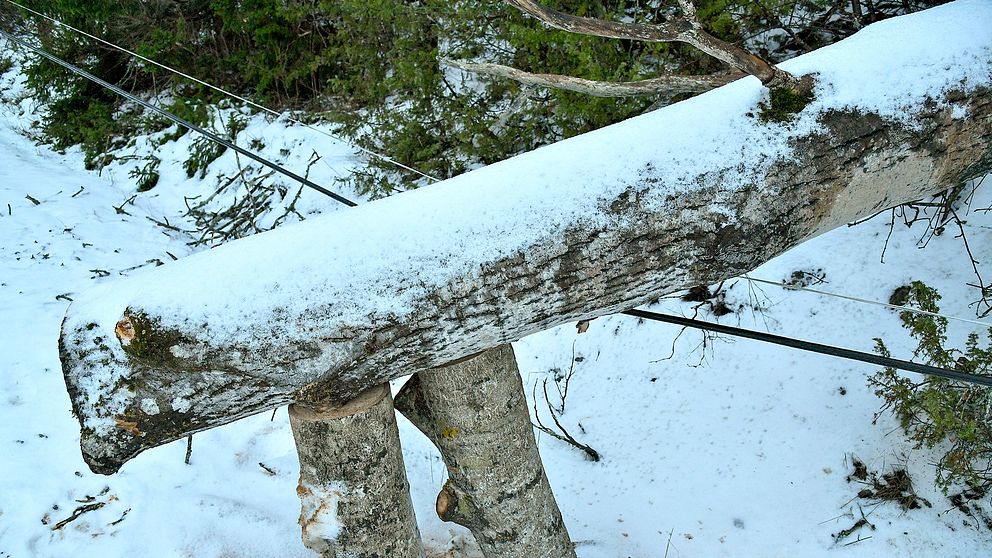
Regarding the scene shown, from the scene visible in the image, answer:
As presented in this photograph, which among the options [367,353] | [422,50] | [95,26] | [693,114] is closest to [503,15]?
[422,50]

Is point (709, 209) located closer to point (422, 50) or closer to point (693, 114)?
point (693, 114)

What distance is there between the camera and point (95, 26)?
624cm

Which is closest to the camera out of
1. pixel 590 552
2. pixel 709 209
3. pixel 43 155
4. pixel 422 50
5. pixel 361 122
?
pixel 709 209

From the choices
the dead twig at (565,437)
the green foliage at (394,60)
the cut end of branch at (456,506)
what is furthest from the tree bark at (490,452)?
the green foliage at (394,60)

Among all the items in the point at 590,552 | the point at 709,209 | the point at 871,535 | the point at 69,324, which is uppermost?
the point at 709,209

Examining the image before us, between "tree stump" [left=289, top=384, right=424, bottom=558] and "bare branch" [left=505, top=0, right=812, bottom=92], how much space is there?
0.98 metres

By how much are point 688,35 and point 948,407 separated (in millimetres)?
1521

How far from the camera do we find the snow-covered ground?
8.22ft

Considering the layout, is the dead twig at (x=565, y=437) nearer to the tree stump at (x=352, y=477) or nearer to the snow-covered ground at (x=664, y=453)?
the snow-covered ground at (x=664, y=453)

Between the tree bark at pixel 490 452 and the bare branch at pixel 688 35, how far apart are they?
2.73 feet

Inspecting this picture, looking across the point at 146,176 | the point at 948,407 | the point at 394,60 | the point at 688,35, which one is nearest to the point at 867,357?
the point at 948,407

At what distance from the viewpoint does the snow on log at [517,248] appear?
4.98 feet

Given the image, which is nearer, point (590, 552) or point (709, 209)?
point (709, 209)

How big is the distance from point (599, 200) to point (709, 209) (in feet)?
0.75
